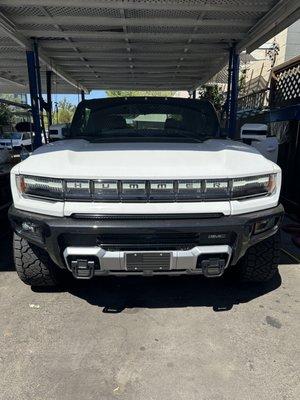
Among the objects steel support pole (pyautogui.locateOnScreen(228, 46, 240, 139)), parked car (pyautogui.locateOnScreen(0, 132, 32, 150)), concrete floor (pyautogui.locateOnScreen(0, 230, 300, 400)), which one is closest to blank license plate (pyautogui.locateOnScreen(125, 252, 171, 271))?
concrete floor (pyautogui.locateOnScreen(0, 230, 300, 400))

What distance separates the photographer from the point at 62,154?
3203 millimetres

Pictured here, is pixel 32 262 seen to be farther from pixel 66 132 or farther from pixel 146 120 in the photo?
pixel 146 120

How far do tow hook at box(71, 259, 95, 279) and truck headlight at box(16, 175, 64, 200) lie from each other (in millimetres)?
476

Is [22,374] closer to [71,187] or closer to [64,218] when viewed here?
[64,218]

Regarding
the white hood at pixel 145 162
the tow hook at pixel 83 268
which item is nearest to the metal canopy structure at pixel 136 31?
the white hood at pixel 145 162

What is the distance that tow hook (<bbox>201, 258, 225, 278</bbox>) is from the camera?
2904 mm

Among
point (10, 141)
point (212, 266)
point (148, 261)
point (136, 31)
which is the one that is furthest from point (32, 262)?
point (10, 141)

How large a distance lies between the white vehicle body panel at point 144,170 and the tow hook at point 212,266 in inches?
14.1

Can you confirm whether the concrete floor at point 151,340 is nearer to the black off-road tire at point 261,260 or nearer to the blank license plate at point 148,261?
the black off-road tire at point 261,260

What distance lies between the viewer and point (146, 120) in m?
4.42

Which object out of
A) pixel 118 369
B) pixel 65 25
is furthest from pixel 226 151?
pixel 65 25

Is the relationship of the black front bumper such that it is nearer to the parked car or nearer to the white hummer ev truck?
the white hummer ev truck

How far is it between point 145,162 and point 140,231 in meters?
0.52

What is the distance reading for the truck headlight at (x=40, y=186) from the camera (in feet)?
9.32
